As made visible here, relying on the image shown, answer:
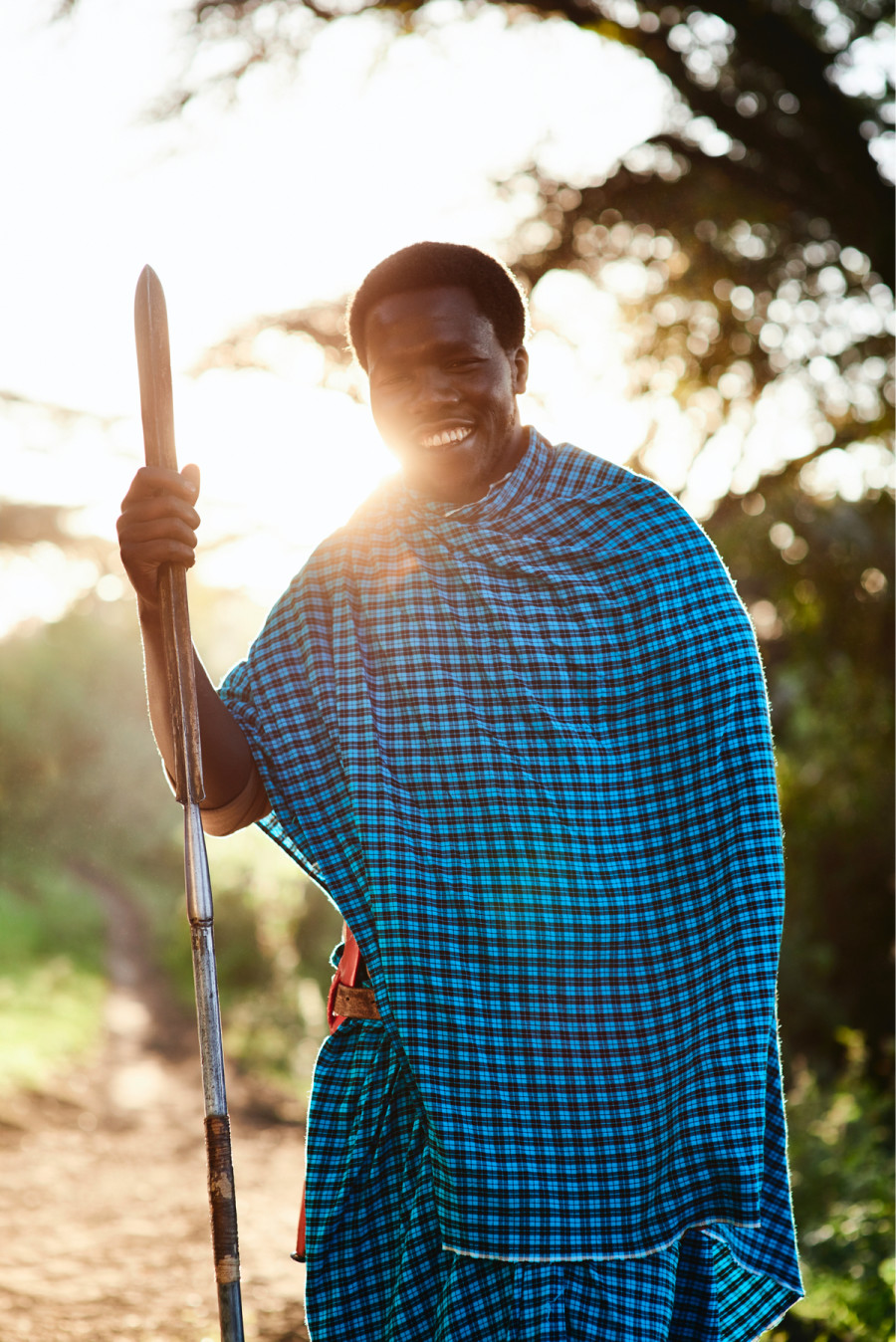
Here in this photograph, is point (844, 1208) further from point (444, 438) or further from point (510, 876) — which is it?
point (444, 438)

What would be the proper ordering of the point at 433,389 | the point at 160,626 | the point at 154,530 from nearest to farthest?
the point at 154,530 < the point at 160,626 < the point at 433,389

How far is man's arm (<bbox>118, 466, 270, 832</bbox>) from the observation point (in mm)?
1838

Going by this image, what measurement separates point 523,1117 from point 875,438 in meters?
4.53

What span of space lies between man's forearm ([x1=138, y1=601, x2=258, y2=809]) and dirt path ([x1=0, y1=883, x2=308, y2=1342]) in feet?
10.9

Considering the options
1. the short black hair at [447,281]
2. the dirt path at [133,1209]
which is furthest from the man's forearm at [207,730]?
the dirt path at [133,1209]

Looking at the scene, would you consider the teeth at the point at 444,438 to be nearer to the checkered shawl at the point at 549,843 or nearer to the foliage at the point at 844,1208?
the checkered shawl at the point at 549,843

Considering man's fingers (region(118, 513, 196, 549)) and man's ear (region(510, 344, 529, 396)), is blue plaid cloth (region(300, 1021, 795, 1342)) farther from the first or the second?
man's ear (region(510, 344, 529, 396))

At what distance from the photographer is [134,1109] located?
9.12 meters

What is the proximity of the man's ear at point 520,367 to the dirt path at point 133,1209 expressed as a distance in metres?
3.81

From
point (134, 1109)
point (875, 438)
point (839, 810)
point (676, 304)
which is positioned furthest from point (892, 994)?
point (134, 1109)

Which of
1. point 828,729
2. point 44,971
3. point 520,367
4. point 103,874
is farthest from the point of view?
point 103,874

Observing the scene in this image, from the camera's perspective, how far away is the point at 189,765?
184cm

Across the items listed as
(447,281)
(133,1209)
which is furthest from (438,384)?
(133,1209)

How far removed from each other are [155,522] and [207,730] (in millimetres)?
376
